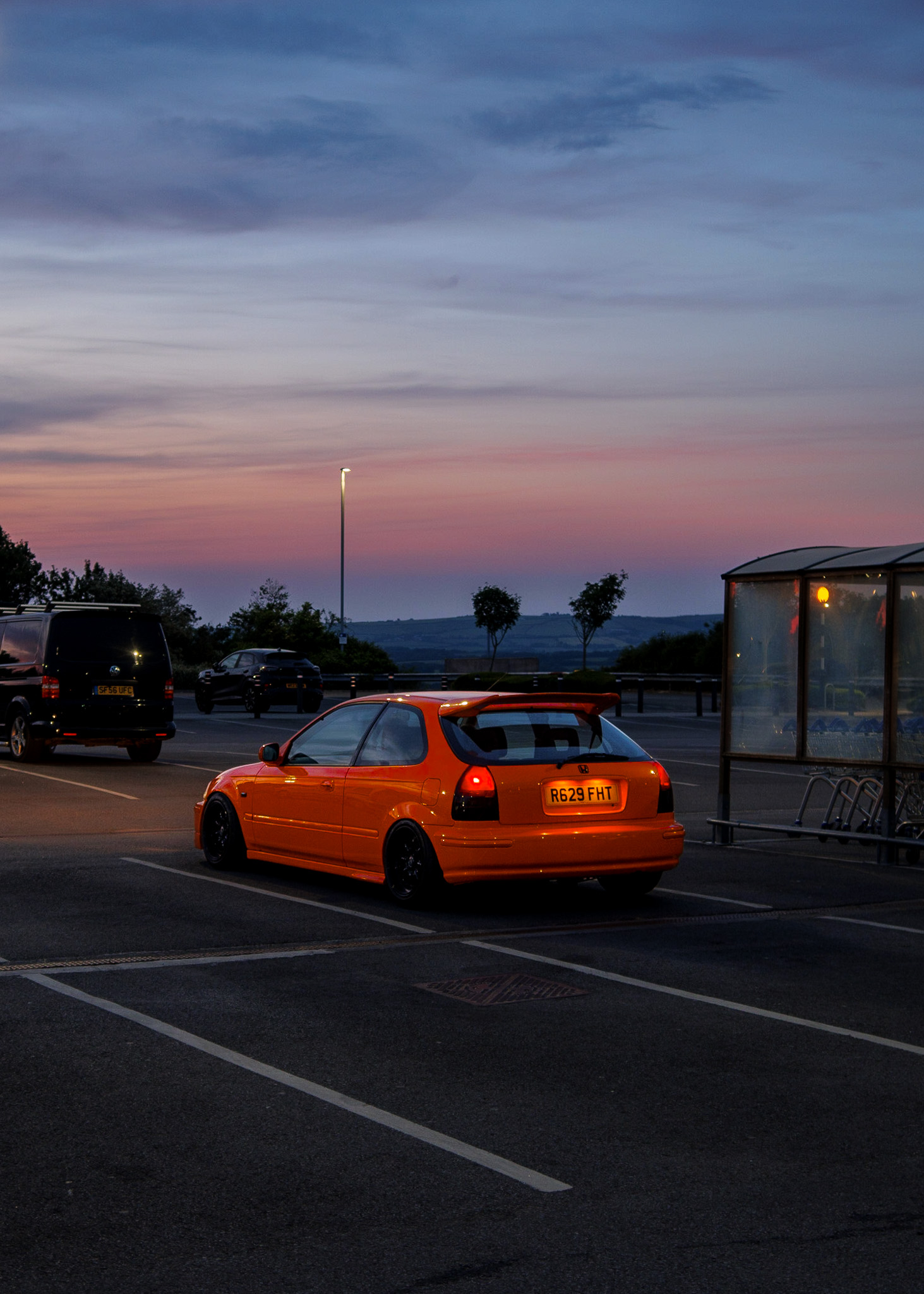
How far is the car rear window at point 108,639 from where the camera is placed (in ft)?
72.6

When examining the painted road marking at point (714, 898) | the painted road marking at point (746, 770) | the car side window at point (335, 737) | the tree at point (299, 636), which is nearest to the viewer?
the painted road marking at point (714, 898)

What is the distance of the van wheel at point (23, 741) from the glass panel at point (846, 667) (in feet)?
41.3

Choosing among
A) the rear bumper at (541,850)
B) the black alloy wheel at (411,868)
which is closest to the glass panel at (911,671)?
the rear bumper at (541,850)

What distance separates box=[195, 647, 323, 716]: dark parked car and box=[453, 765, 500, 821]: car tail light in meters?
29.0

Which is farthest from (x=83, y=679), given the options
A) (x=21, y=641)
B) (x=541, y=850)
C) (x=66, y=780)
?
(x=541, y=850)

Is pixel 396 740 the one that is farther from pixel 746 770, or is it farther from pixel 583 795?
pixel 746 770

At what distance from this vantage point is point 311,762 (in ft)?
37.0

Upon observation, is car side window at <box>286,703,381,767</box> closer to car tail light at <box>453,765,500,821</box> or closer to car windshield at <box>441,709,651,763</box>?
car windshield at <box>441,709,651,763</box>

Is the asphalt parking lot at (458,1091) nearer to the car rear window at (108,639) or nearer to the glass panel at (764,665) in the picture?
the glass panel at (764,665)

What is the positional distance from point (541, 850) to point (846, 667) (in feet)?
15.3

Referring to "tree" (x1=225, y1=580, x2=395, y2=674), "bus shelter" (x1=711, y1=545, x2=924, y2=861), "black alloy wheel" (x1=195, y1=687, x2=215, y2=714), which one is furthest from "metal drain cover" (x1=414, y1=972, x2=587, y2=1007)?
"tree" (x1=225, y1=580, x2=395, y2=674)

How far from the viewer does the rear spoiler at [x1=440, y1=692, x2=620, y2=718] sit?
33.8 feet

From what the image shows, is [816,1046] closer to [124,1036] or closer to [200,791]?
[124,1036]

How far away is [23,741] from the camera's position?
22547 mm
